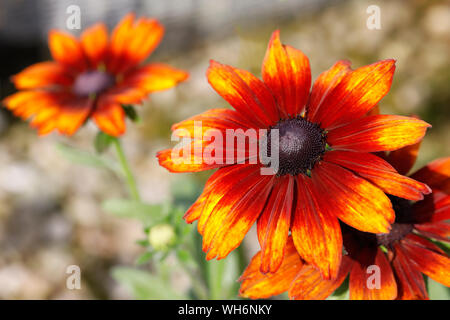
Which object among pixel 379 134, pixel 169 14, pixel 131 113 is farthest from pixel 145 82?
pixel 169 14

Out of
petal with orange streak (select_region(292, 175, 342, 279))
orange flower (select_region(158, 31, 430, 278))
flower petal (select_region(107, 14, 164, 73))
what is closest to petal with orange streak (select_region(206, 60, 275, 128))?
orange flower (select_region(158, 31, 430, 278))

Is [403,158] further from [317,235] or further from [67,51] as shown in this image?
[67,51]

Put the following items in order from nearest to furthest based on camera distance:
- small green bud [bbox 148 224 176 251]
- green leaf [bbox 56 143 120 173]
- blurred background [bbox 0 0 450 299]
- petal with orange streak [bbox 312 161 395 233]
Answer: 1. petal with orange streak [bbox 312 161 395 233]
2. small green bud [bbox 148 224 176 251]
3. green leaf [bbox 56 143 120 173]
4. blurred background [bbox 0 0 450 299]

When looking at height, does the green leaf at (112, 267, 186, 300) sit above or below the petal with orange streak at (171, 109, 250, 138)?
below

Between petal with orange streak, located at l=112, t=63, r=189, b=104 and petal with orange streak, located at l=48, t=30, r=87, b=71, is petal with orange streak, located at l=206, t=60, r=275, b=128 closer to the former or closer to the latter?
petal with orange streak, located at l=112, t=63, r=189, b=104

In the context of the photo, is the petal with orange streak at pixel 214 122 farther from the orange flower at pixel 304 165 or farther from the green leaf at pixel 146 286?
the green leaf at pixel 146 286
